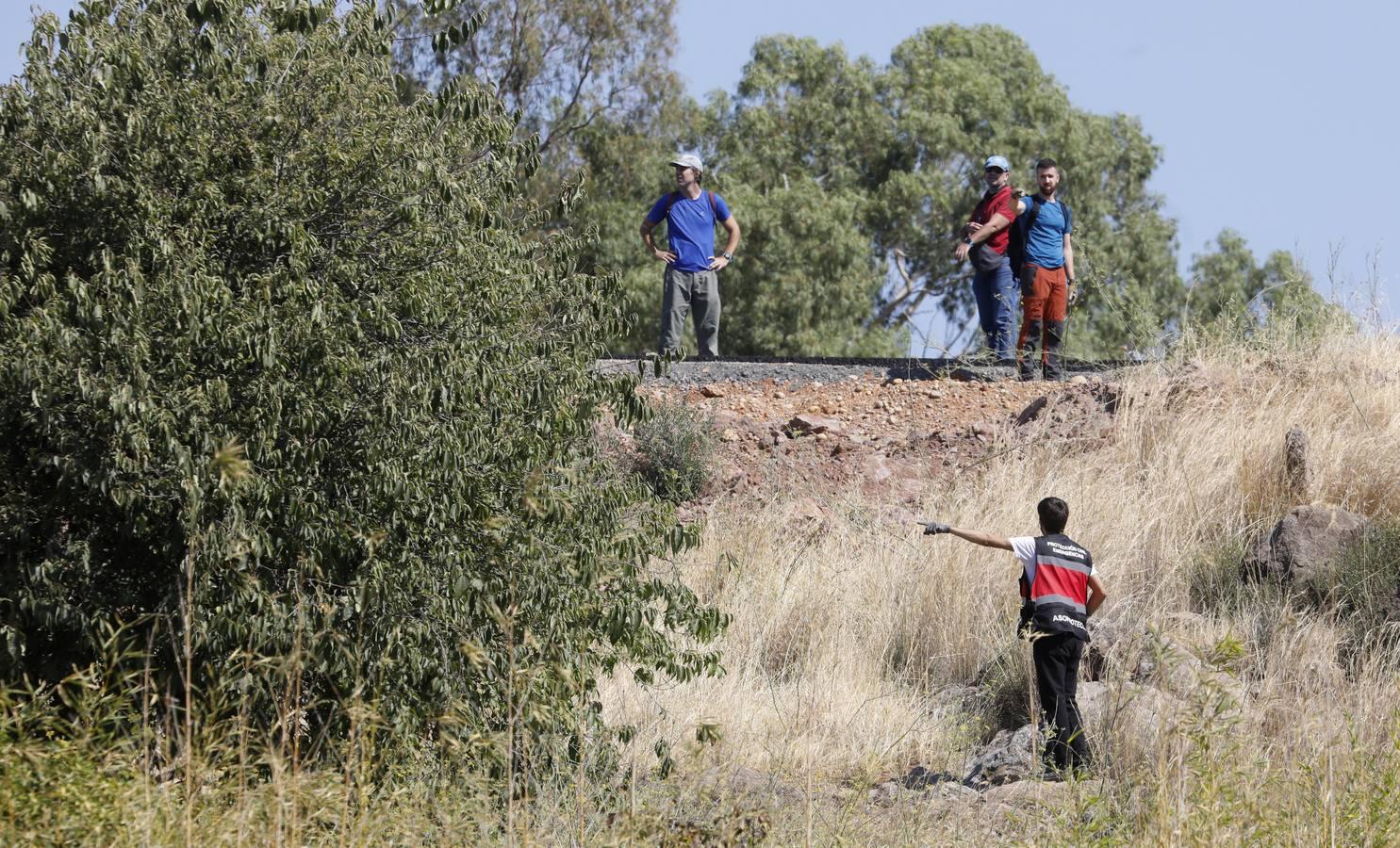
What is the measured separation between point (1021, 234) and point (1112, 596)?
4.77 meters

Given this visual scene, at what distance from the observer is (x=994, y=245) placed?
575 inches

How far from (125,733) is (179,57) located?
2.69 meters

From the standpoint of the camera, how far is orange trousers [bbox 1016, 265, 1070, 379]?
47.2ft

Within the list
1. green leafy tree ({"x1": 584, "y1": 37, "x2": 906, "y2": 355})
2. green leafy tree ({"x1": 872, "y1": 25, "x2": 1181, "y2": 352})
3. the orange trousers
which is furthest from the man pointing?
green leafy tree ({"x1": 872, "y1": 25, "x2": 1181, "y2": 352})

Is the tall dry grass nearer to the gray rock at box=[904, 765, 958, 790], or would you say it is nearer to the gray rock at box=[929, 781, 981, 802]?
the gray rock at box=[904, 765, 958, 790]

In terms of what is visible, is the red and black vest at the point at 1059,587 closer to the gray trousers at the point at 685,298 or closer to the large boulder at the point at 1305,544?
the large boulder at the point at 1305,544

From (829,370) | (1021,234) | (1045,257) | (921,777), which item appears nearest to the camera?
(921,777)

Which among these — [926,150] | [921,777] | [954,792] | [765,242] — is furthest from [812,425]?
[926,150]

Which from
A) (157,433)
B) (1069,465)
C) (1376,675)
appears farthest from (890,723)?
(157,433)

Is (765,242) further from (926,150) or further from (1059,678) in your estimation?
(1059,678)

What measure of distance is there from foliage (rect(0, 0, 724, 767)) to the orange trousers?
305 inches

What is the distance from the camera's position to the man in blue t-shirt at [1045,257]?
1439 cm

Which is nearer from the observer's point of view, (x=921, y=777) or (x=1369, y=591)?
(x=921, y=777)

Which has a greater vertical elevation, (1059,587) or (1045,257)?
(1045,257)
